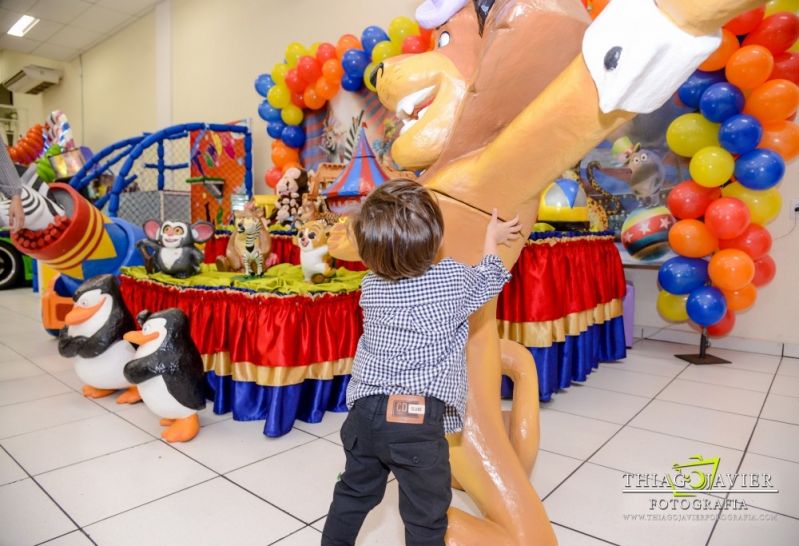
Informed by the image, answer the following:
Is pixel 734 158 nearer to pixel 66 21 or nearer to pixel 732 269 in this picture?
pixel 732 269

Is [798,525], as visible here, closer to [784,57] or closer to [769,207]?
[769,207]

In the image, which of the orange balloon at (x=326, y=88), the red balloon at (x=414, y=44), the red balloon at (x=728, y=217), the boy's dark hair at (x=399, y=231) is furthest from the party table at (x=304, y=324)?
the orange balloon at (x=326, y=88)

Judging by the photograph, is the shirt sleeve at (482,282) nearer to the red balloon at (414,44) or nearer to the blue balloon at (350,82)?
the red balloon at (414,44)

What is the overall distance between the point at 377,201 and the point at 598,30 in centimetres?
56

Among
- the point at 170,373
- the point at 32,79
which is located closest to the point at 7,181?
the point at 170,373

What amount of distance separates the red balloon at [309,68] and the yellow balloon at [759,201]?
3.52m

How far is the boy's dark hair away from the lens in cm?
105

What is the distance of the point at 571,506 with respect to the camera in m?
1.60

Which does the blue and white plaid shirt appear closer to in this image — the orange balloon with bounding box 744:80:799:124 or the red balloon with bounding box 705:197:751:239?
the red balloon with bounding box 705:197:751:239

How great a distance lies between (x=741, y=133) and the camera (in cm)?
282

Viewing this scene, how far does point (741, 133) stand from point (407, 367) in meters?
2.75

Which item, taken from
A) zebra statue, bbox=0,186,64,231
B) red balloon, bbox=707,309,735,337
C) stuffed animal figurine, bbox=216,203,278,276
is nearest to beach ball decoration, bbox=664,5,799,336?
red balloon, bbox=707,309,735,337

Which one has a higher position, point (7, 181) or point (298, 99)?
point (298, 99)

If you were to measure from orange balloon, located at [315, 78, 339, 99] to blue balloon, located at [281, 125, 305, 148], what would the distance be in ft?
1.95
